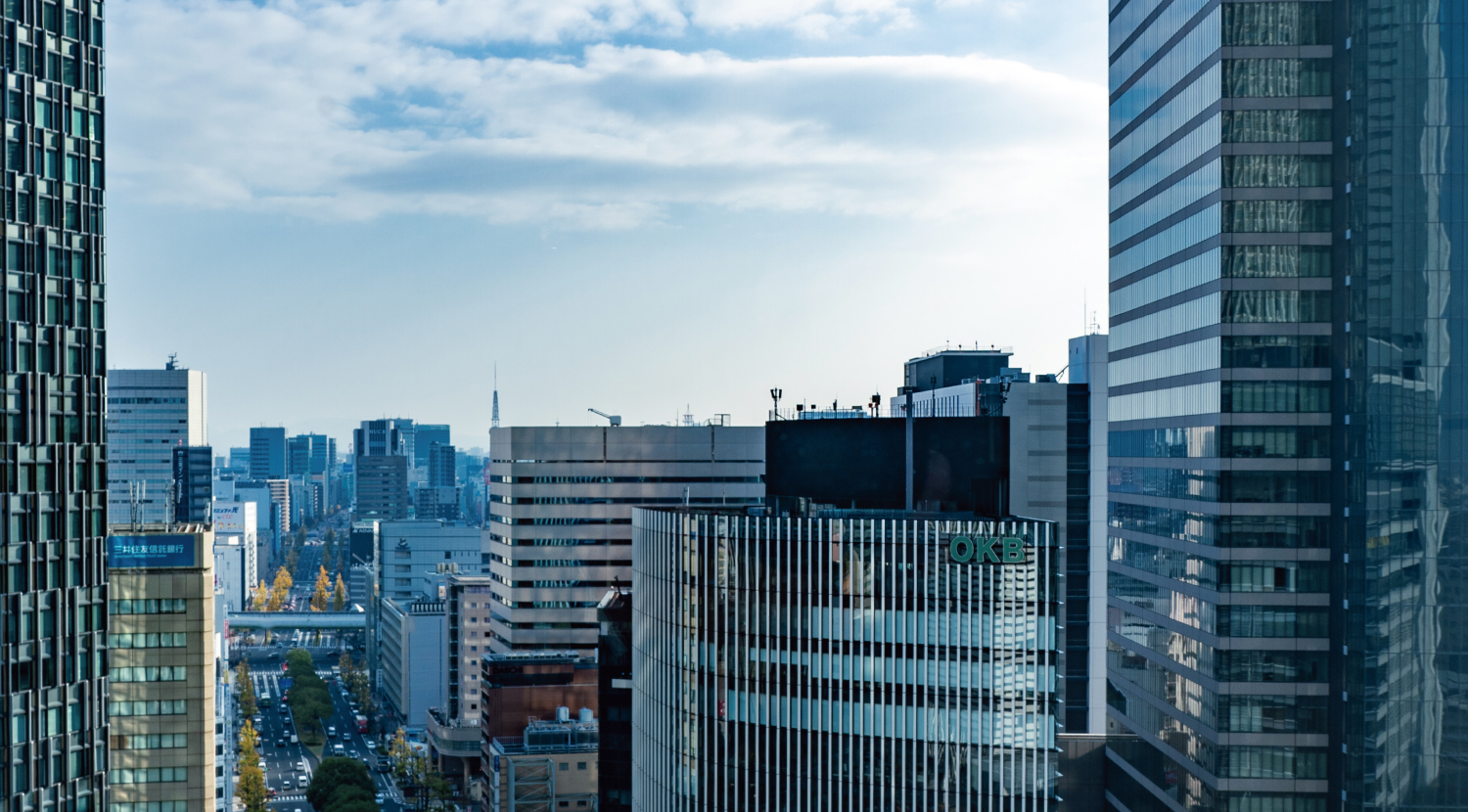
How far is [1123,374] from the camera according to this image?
115375mm

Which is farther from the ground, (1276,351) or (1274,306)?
(1274,306)

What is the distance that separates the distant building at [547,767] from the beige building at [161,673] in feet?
186

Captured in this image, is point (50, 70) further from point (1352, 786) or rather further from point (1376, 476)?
point (1352, 786)

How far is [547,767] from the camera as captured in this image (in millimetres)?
159250

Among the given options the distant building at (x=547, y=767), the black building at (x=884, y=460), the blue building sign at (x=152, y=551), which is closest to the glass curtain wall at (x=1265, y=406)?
the black building at (x=884, y=460)

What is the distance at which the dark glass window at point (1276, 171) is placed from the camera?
3625 inches

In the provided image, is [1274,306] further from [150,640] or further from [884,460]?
[150,640]

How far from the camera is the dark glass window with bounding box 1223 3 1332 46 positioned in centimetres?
9194

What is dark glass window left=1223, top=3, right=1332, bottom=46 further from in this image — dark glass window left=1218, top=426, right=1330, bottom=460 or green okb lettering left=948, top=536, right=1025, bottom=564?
green okb lettering left=948, top=536, right=1025, bottom=564

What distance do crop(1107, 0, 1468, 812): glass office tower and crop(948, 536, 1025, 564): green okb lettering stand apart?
19.7 meters

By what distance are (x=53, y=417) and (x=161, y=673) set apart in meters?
39.5

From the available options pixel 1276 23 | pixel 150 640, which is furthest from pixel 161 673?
pixel 1276 23

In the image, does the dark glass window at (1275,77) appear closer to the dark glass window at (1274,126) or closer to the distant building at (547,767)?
the dark glass window at (1274,126)

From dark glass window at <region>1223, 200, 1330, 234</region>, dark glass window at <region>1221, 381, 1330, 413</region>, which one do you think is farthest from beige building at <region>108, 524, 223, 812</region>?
dark glass window at <region>1223, 200, 1330, 234</region>
